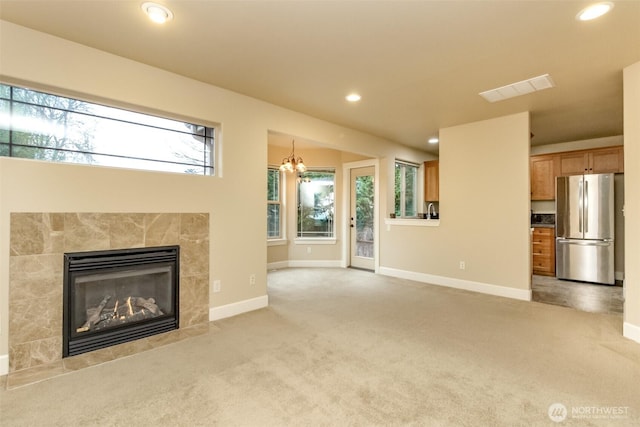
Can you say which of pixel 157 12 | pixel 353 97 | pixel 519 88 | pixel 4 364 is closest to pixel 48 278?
pixel 4 364

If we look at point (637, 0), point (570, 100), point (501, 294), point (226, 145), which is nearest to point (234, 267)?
point (226, 145)

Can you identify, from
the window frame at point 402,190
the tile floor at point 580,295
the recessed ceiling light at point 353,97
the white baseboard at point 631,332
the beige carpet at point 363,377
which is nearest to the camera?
the beige carpet at point 363,377

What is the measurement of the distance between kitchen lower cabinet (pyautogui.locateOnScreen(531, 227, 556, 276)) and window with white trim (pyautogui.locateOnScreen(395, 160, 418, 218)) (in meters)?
2.30

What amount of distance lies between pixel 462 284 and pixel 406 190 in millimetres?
2569

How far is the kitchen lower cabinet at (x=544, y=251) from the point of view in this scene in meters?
5.70

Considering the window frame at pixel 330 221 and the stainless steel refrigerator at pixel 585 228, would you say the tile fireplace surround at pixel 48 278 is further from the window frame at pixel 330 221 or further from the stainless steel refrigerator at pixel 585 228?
the stainless steel refrigerator at pixel 585 228

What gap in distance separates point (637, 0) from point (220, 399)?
12.0ft

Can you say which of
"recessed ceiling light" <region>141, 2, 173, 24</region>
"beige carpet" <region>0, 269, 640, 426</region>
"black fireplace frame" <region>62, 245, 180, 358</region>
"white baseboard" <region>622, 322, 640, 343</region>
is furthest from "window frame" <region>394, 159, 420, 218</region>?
"recessed ceiling light" <region>141, 2, 173, 24</region>

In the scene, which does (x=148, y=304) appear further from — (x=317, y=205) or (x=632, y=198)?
(x=632, y=198)

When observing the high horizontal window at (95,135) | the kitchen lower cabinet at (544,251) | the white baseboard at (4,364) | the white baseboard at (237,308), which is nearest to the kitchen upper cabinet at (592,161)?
the kitchen lower cabinet at (544,251)

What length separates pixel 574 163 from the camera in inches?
217

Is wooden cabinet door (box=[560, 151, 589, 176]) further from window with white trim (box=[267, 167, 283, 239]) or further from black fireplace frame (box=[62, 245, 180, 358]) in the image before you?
black fireplace frame (box=[62, 245, 180, 358])

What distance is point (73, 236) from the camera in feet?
8.32

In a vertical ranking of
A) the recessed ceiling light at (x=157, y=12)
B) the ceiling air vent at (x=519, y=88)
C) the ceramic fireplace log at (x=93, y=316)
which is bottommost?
the ceramic fireplace log at (x=93, y=316)
